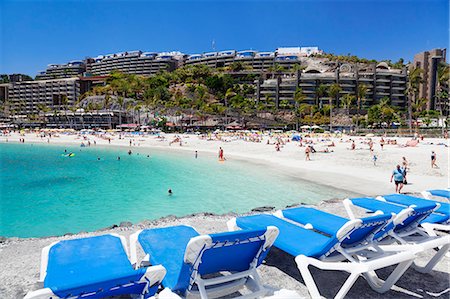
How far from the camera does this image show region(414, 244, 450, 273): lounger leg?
169 inches

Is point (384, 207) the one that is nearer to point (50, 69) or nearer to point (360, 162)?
point (360, 162)

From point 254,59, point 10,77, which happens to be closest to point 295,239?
point 254,59

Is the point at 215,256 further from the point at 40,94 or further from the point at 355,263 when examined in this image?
the point at 40,94

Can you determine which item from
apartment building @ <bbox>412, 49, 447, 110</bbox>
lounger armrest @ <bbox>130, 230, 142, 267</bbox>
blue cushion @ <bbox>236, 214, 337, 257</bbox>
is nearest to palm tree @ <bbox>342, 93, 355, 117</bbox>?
apartment building @ <bbox>412, 49, 447, 110</bbox>

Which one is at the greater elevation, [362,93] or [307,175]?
[362,93]

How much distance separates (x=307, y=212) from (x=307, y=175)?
1445 centimetres

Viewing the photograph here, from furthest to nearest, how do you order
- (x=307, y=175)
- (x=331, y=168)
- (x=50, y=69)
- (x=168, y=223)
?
(x=50, y=69), (x=331, y=168), (x=307, y=175), (x=168, y=223)

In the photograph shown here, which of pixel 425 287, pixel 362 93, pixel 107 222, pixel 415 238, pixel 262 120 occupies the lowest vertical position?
pixel 107 222

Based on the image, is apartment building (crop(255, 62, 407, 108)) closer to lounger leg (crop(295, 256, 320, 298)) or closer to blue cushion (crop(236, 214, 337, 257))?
blue cushion (crop(236, 214, 337, 257))

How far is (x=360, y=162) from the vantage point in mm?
22766

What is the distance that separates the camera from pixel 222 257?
10.0ft

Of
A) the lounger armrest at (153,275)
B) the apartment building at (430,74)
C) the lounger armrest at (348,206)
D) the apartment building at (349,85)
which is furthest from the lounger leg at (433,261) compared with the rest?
the apartment building at (430,74)

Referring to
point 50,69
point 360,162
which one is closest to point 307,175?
point 360,162

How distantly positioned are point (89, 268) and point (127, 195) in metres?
13.1
